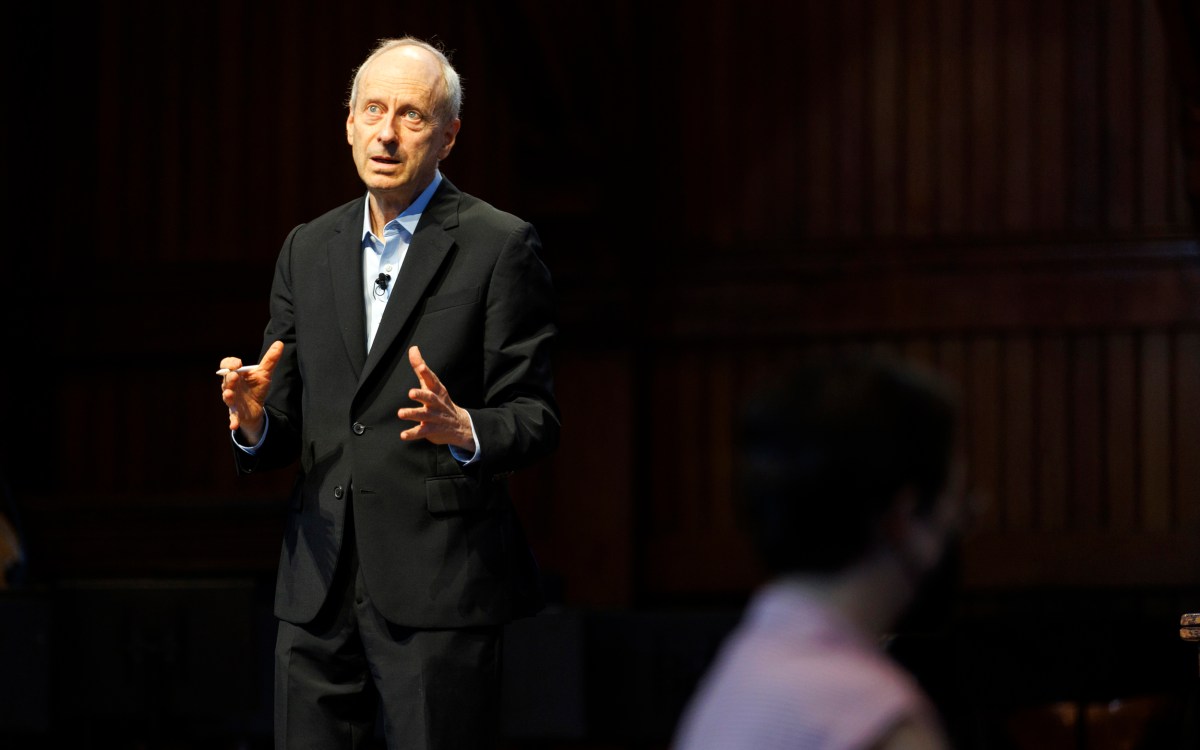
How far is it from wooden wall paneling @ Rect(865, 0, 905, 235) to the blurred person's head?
4541 millimetres

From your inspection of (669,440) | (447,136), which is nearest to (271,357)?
(447,136)

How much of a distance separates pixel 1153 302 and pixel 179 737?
380 cm

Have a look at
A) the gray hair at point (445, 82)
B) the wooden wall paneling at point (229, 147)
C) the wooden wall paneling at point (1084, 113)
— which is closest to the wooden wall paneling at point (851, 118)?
the wooden wall paneling at point (1084, 113)

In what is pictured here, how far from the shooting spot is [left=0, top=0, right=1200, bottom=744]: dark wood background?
5285mm

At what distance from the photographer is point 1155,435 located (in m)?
5.28

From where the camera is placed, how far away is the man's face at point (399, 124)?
7.44 feet

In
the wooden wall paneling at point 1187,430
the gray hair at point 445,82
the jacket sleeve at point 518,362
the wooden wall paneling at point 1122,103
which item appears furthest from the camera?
the wooden wall paneling at point 1122,103

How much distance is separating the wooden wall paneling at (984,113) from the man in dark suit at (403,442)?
11.5ft

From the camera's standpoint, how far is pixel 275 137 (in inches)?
236

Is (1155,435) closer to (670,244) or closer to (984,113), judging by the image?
(984,113)

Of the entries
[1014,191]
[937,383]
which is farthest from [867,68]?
[937,383]

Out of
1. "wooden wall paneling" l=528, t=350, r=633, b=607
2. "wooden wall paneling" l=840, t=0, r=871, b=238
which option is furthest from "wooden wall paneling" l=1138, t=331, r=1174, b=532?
"wooden wall paneling" l=528, t=350, r=633, b=607

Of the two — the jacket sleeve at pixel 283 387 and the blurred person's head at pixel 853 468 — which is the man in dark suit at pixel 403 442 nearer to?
the jacket sleeve at pixel 283 387

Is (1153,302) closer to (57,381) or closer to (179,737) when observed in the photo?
(179,737)
